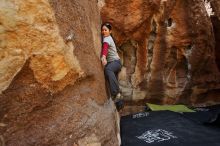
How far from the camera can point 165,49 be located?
8383 millimetres

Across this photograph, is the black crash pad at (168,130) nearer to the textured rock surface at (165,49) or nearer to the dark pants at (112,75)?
the dark pants at (112,75)

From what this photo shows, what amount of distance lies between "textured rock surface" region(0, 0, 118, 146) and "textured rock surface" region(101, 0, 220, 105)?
3369 mm

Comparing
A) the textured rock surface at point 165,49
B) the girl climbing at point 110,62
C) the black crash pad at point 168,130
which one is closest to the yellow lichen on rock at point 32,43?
the girl climbing at point 110,62

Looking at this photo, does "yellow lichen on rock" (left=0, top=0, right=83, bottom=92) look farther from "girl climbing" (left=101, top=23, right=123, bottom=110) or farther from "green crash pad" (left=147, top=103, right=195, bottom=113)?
"green crash pad" (left=147, top=103, right=195, bottom=113)

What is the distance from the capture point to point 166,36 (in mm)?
8312

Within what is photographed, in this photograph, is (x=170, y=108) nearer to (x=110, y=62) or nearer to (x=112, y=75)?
(x=110, y=62)

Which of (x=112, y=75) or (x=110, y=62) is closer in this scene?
(x=112, y=75)

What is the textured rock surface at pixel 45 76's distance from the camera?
3773 millimetres

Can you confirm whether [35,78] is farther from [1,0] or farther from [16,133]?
[1,0]

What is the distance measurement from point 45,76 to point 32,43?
1.27 feet

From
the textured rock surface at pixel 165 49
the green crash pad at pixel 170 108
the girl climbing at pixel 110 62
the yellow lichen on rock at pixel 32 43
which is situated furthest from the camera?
the green crash pad at pixel 170 108

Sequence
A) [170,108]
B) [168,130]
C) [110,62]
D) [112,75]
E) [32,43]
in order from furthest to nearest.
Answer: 1. [170,108]
2. [168,130]
3. [110,62]
4. [112,75]
5. [32,43]

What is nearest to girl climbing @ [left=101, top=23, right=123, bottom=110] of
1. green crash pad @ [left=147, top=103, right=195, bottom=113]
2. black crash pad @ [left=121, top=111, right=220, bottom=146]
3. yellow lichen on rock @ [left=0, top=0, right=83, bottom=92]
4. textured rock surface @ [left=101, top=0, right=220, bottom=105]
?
black crash pad @ [left=121, top=111, right=220, bottom=146]

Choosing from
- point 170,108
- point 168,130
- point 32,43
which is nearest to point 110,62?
point 168,130
